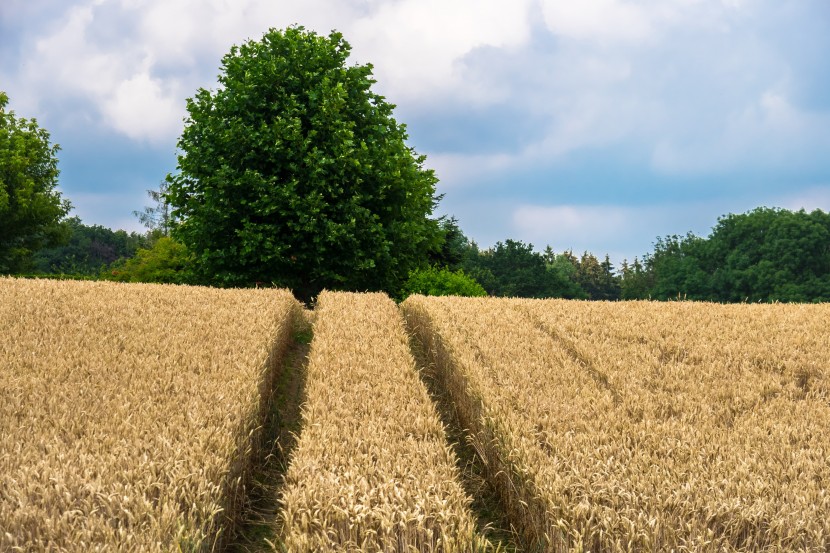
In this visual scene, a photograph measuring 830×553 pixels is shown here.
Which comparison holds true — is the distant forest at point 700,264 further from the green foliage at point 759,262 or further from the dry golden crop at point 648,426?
the dry golden crop at point 648,426

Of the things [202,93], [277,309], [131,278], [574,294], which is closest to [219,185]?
[202,93]

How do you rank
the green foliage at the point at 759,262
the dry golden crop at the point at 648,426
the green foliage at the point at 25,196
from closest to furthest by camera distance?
1. the dry golden crop at the point at 648,426
2. the green foliage at the point at 25,196
3. the green foliage at the point at 759,262

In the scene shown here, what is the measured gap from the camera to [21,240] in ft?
126

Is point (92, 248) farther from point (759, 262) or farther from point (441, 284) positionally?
point (759, 262)

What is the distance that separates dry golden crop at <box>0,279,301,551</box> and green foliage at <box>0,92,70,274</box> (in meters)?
29.6

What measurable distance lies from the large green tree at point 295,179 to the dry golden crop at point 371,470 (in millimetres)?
11438

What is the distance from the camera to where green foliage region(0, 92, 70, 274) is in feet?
118

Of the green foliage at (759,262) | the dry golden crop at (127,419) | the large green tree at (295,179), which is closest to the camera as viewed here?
the dry golden crop at (127,419)

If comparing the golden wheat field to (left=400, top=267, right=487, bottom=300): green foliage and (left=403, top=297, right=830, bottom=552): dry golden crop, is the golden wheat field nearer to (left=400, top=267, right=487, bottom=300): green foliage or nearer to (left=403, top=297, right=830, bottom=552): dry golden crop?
(left=403, top=297, right=830, bottom=552): dry golden crop

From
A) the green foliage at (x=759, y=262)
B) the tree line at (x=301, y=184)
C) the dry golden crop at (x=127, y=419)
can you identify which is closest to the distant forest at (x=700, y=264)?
the green foliage at (x=759, y=262)

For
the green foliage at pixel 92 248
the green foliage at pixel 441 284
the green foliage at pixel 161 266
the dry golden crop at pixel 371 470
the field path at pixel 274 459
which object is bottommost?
the field path at pixel 274 459

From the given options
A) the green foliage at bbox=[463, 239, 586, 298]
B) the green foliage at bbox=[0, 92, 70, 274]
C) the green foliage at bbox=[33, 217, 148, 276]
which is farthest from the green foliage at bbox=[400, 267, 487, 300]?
the green foliage at bbox=[33, 217, 148, 276]

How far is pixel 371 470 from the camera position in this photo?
5.03 metres

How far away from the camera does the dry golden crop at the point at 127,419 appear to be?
4218 mm
